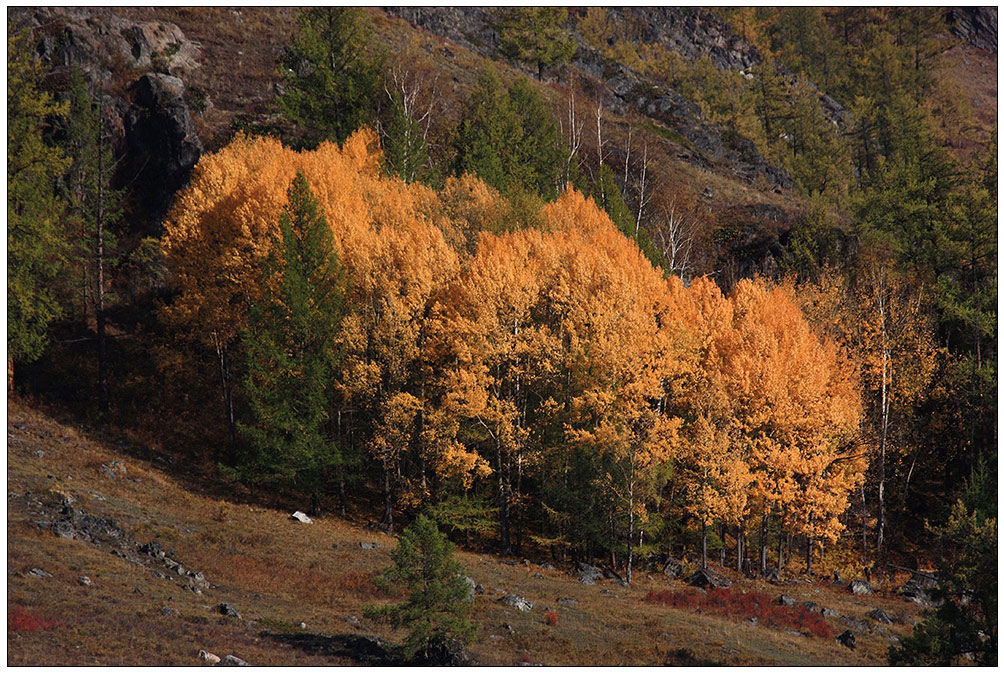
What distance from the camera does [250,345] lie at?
37.2m

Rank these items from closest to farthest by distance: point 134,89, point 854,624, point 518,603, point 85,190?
point 518,603
point 854,624
point 85,190
point 134,89

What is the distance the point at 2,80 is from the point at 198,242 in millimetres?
16076

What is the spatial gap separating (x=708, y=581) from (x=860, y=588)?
316 inches

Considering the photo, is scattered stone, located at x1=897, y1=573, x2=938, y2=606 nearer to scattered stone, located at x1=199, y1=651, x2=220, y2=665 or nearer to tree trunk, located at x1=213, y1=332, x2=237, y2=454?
scattered stone, located at x1=199, y1=651, x2=220, y2=665

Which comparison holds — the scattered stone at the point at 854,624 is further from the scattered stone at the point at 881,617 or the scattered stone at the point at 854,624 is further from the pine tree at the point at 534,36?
the pine tree at the point at 534,36

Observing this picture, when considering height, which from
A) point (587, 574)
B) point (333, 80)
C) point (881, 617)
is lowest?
point (587, 574)

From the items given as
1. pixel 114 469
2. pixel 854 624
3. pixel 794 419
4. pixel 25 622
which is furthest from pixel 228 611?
pixel 794 419

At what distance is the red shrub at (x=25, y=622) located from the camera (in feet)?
63.8

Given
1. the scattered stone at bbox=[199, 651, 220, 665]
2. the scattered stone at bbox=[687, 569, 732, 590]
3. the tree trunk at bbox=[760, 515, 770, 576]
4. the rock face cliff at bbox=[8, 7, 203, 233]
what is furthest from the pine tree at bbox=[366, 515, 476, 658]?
the rock face cliff at bbox=[8, 7, 203, 233]

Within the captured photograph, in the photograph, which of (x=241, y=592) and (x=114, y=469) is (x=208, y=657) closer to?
(x=241, y=592)

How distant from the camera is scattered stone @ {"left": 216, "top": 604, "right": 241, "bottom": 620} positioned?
2361cm

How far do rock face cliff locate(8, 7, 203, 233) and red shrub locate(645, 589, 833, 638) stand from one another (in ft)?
149

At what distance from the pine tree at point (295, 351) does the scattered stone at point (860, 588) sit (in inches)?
994

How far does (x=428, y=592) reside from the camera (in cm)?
2084
